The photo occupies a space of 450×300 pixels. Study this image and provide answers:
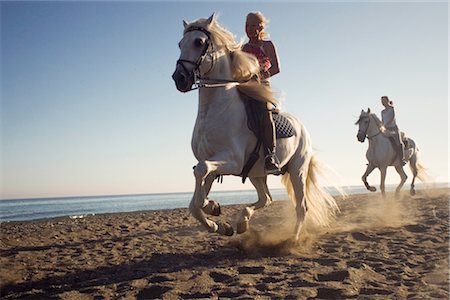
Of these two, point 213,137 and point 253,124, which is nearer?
point 213,137

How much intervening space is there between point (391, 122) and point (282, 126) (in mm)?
8905

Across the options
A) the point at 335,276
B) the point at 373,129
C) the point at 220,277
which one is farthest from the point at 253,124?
the point at 373,129

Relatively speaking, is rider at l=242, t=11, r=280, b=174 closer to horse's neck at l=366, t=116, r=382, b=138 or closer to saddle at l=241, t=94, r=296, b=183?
saddle at l=241, t=94, r=296, b=183

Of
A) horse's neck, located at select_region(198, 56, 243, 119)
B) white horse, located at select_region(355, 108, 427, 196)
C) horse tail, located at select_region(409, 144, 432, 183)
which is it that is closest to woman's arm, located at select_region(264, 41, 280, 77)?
horse's neck, located at select_region(198, 56, 243, 119)

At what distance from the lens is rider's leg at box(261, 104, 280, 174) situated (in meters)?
5.69

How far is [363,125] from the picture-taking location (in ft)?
42.2

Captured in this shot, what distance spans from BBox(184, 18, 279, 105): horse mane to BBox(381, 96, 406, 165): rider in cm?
910

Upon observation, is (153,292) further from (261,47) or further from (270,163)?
(261,47)

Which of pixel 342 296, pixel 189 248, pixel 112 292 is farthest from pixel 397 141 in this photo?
pixel 112 292

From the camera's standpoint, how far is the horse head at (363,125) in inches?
505

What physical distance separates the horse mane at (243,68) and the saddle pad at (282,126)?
0.40m

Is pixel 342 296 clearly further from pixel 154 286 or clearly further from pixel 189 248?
pixel 189 248

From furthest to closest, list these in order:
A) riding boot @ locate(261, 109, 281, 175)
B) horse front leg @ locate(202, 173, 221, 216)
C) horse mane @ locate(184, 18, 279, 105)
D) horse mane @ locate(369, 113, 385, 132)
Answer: horse mane @ locate(369, 113, 385, 132) → riding boot @ locate(261, 109, 281, 175) → horse mane @ locate(184, 18, 279, 105) → horse front leg @ locate(202, 173, 221, 216)

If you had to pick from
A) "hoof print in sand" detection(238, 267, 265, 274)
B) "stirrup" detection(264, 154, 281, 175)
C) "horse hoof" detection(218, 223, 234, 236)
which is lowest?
"hoof print in sand" detection(238, 267, 265, 274)
